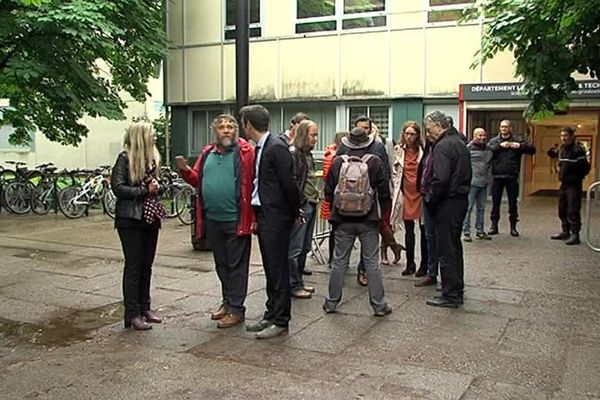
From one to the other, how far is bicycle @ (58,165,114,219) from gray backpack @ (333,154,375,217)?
9.50 metres

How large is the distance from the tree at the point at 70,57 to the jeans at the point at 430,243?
681cm

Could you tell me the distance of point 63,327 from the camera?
18.4 ft

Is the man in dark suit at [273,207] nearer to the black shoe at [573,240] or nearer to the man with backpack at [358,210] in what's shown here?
the man with backpack at [358,210]

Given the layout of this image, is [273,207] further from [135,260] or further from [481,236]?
[481,236]

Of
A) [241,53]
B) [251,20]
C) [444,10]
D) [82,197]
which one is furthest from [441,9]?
[82,197]

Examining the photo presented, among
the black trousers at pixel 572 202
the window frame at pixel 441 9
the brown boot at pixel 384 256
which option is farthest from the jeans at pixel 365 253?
the window frame at pixel 441 9

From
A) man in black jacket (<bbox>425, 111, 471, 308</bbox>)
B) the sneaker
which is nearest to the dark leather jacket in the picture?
man in black jacket (<bbox>425, 111, 471, 308</bbox>)

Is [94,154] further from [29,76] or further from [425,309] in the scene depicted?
[425,309]

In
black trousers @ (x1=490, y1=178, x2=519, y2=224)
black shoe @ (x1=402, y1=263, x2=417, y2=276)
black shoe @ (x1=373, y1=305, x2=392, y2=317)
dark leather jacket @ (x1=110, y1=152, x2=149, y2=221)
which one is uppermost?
dark leather jacket @ (x1=110, y1=152, x2=149, y2=221)

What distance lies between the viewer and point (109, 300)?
652cm

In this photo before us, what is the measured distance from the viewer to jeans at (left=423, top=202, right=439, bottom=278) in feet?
22.3

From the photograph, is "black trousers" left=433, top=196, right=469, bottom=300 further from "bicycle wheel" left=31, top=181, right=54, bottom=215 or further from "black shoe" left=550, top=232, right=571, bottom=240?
"bicycle wheel" left=31, top=181, right=54, bottom=215

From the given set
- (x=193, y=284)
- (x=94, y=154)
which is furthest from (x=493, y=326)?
(x=94, y=154)

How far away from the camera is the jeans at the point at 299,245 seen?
21.1 feet
